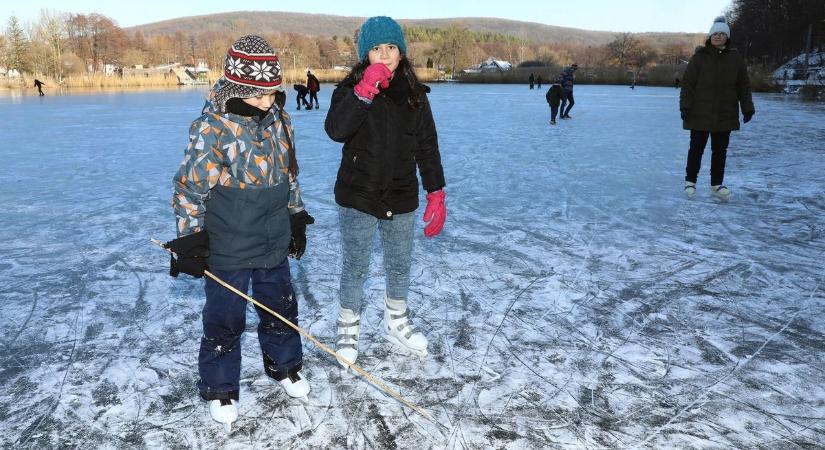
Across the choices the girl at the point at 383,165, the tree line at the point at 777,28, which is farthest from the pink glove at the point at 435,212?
the tree line at the point at 777,28

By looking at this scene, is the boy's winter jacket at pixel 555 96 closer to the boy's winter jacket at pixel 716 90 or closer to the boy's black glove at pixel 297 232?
the boy's winter jacket at pixel 716 90

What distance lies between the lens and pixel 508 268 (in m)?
3.94

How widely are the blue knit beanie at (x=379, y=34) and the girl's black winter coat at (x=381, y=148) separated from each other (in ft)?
0.51

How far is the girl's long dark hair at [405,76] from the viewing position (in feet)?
7.86

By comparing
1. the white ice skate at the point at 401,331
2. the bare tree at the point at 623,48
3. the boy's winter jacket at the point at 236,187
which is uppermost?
the bare tree at the point at 623,48

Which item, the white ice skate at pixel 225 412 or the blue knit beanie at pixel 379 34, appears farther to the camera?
the blue knit beanie at pixel 379 34

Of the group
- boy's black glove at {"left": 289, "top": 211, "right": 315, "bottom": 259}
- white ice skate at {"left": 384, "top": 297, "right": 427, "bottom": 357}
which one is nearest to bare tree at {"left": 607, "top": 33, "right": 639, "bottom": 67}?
white ice skate at {"left": 384, "top": 297, "right": 427, "bottom": 357}

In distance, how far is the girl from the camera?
2375mm

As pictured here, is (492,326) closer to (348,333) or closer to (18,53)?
(348,333)

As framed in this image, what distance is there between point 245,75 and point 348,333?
4.22ft

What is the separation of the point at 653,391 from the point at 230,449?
5.60 ft

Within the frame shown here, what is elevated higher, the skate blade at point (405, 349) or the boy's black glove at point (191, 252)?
the boy's black glove at point (191, 252)

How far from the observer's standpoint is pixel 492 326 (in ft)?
10.1

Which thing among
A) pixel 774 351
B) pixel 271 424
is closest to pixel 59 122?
pixel 271 424
